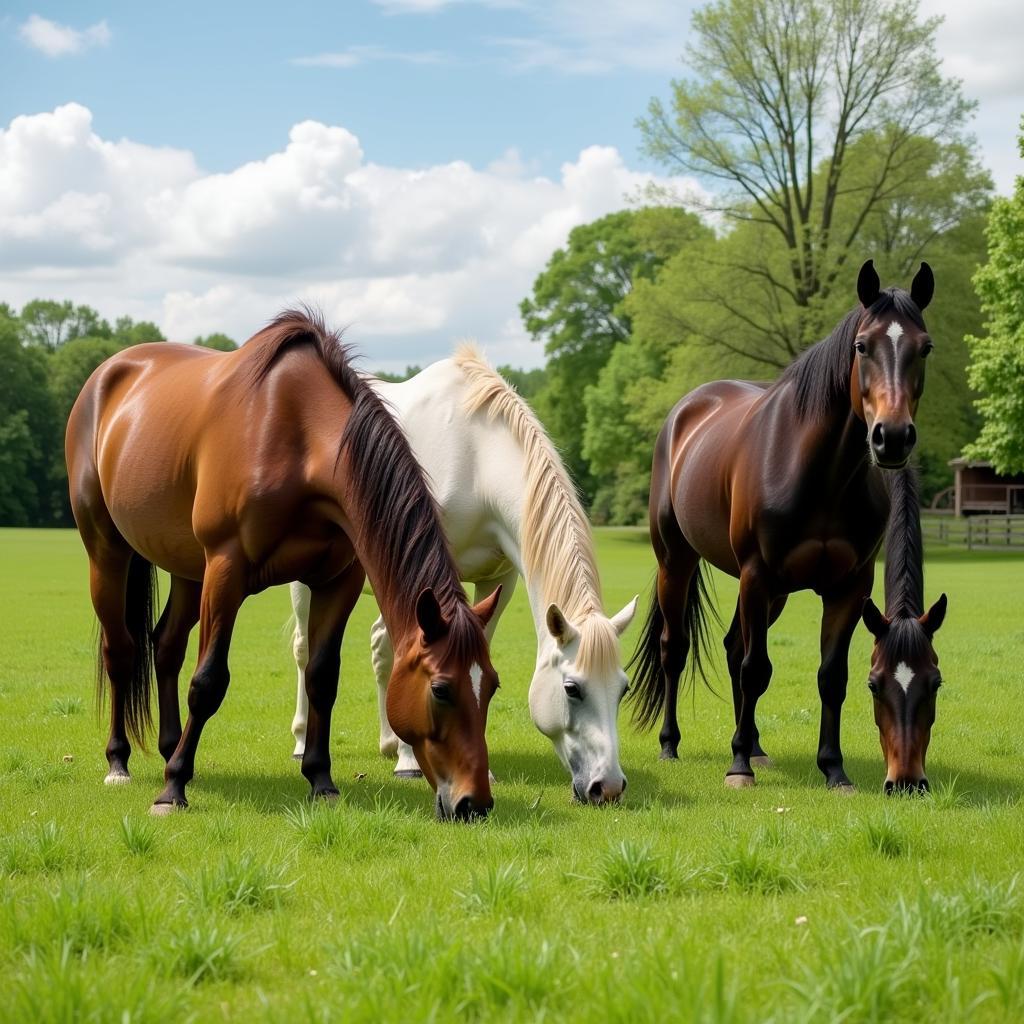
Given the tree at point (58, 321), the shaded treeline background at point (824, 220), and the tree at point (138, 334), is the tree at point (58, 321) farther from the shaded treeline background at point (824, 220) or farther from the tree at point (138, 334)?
the shaded treeline background at point (824, 220)

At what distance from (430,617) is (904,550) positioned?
9.88 feet

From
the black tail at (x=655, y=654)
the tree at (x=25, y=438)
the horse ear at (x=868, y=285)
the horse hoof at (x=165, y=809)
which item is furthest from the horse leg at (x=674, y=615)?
the tree at (x=25, y=438)

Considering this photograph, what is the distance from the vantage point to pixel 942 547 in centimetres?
4400

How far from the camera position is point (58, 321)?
110 m

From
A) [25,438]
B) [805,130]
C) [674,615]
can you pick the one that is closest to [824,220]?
[805,130]

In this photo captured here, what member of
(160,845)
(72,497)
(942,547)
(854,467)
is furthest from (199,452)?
(942,547)

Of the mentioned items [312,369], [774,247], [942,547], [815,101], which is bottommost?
[942,547]

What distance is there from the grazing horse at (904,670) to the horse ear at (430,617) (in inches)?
98.2

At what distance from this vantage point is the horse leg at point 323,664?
6.54m

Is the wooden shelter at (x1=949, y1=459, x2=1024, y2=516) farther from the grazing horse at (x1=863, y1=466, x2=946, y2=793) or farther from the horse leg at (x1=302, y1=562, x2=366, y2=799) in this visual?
the horse leg at (x1=302, y1=562, x2=366, y2=799)

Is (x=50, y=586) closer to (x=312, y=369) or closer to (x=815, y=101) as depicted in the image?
(x=312, y=369)

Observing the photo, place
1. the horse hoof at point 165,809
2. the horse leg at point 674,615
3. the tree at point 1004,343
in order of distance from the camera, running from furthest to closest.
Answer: the tree at point 1004,343 → the horse leg at point 674,615 → the horse hoof at point 165,809

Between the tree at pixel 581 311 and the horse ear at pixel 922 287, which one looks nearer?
the horse ear at pixel 922 287

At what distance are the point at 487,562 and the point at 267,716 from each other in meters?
3.45
